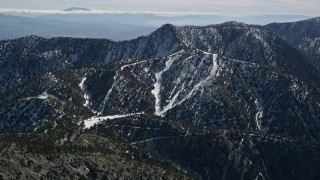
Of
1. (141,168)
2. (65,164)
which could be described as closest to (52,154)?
(65,164)

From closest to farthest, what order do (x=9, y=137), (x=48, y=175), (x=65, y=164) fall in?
(x=48, y=175) < (x=65, y=164) < (x=9, y=137)

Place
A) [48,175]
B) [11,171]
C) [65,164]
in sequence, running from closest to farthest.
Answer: [11,171]
[48,175]
[65,164]

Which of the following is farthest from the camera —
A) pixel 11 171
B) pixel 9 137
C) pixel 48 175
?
pixel 9 137

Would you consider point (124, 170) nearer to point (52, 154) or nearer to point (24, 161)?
point (52, 154)

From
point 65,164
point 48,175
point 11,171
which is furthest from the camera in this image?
point 65,164

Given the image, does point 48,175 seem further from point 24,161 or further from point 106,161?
point 106,161

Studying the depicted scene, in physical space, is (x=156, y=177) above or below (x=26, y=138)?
below

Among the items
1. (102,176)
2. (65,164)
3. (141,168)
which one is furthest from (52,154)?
(141,168)

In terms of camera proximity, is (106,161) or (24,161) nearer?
(24,161)

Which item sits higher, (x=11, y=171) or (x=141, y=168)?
(x=11, y=171)
